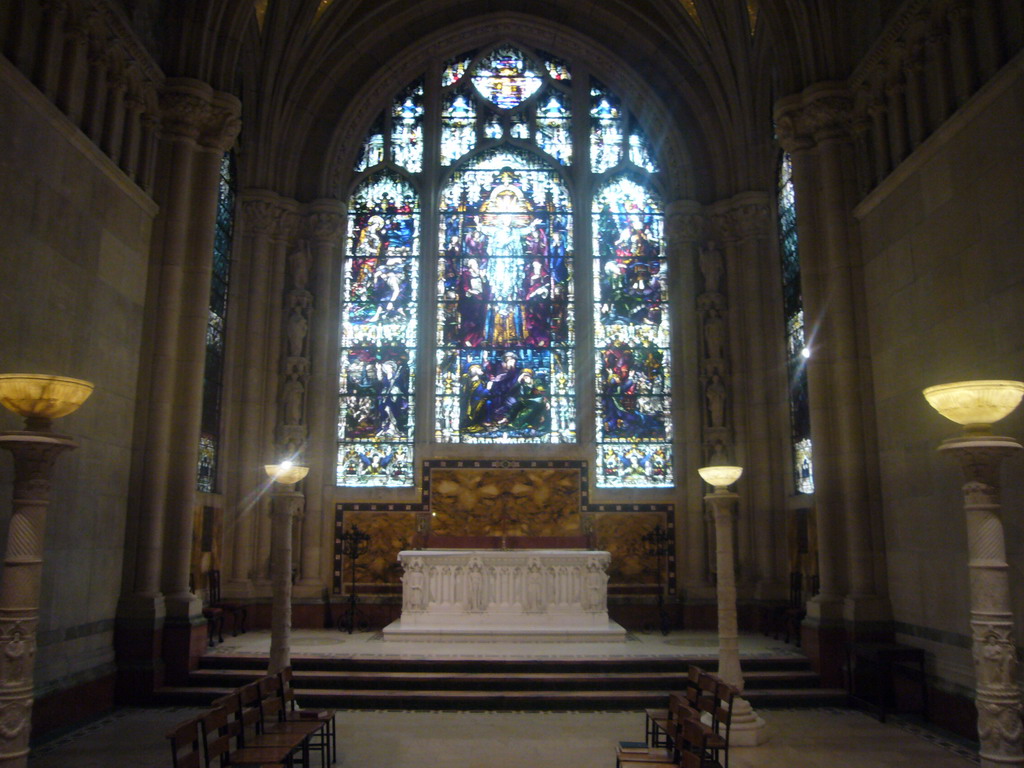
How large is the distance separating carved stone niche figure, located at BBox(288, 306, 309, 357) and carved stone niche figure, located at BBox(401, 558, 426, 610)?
5513 mm

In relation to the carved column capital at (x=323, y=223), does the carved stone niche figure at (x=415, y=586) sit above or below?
below

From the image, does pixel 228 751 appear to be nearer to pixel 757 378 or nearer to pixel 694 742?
pixel 694 742

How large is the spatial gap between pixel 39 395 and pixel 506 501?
12228 mm

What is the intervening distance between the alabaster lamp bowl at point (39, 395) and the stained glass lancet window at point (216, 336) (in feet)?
33.1

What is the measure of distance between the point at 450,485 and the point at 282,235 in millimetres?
6289

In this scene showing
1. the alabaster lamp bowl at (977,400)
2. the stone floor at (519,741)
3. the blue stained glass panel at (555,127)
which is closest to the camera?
the alabaster lamp bowl at (977,400)

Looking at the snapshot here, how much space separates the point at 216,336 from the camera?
17.6 meters

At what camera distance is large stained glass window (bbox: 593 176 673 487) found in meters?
18.5

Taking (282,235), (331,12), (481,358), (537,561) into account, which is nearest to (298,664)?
(537,561)

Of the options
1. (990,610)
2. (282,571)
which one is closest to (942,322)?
(990,610)

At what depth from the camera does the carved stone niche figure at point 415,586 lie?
14977 millimetres

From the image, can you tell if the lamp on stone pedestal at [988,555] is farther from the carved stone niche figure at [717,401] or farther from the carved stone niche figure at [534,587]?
the carved stone niche figure at [717,401]

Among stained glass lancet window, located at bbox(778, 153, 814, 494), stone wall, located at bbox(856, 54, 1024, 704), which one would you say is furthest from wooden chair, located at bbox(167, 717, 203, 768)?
stained glass lancet window, located at bbox(778, 153, 814, 494)

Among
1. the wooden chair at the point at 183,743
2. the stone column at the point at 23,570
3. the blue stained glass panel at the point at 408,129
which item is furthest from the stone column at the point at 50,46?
the blue stained glass panel at the point at 408,129
